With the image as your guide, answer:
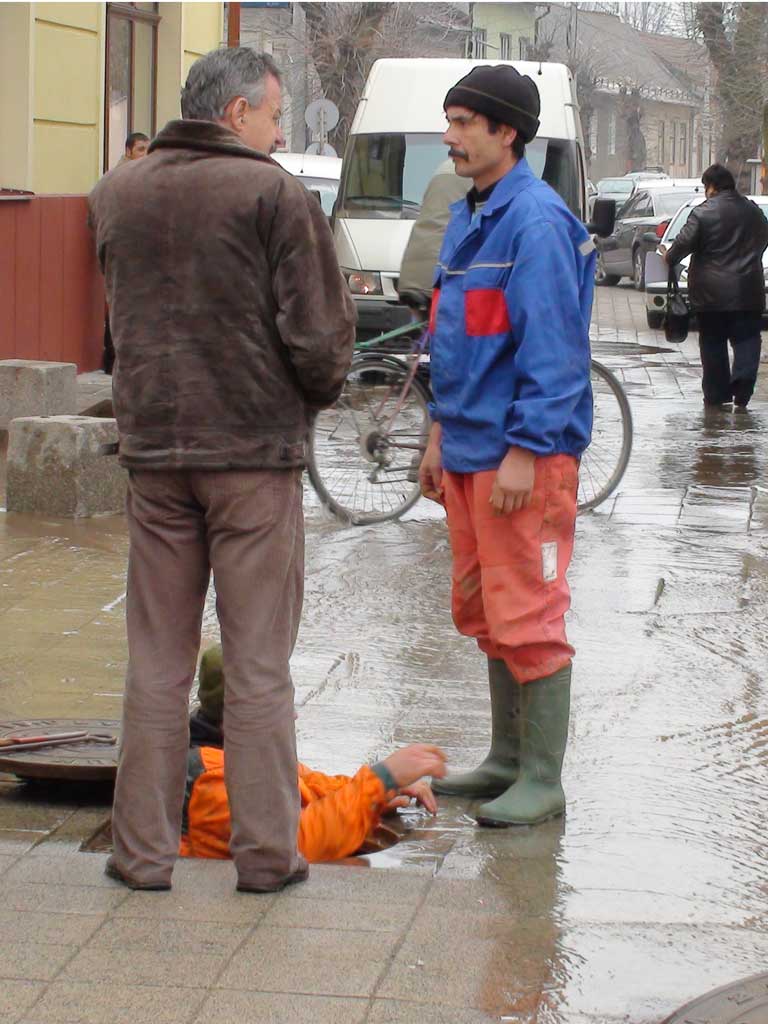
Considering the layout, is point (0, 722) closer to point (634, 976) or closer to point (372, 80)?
point (634, 976)

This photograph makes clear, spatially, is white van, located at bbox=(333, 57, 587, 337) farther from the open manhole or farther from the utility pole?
the open manhole

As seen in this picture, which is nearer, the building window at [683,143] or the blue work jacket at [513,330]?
the blue work jacket at [513,330]

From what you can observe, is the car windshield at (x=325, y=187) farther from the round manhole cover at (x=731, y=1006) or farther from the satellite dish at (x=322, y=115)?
the round manhole cover at (x=731, y=1006)

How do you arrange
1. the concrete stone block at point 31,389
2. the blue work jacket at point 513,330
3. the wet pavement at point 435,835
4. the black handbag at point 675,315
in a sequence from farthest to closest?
the black handbag at point 675,315 → the concrete stone block at point 31,389 → the blue work jacket at point 513,330 → the wet pavement at point 435,835

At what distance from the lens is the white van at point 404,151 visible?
15.5 metres

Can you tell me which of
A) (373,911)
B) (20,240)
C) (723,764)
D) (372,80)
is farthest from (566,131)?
(373,911)

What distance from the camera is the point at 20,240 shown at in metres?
13.0

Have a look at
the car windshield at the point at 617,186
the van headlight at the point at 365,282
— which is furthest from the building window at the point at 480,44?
the van headlight at the point at 365,282

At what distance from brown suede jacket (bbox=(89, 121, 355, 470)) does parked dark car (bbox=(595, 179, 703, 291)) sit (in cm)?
2378

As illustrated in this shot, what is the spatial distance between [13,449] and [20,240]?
477cm

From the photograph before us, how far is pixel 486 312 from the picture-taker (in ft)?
14.4

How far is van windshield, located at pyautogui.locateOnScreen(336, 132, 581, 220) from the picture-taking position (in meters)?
15.6

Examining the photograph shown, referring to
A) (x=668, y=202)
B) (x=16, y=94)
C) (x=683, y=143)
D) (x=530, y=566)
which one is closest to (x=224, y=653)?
(x=530, y=566)

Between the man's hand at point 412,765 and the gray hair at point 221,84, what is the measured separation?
159 centimetres
